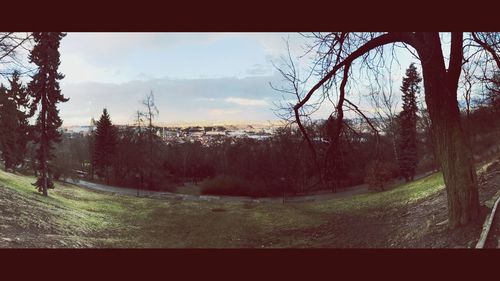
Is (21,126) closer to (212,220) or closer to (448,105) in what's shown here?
(212,220)

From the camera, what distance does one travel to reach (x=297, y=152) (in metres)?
6.11

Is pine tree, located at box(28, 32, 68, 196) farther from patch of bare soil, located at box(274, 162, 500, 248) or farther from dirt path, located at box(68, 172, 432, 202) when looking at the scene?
patch of bare soil, located at box(274, 162, 500, 248)

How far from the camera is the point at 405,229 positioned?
228 inches

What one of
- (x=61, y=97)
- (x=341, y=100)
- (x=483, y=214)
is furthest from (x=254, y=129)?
(x=61, y=97)

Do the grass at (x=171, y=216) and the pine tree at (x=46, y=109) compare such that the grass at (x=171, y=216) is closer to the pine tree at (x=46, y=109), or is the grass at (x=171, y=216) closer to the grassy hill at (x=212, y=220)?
the grassy hill at (x=212, y=220)

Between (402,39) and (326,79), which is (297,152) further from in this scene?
(402,39)

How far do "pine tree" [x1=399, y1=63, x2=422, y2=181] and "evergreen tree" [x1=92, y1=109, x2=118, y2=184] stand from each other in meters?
9.31

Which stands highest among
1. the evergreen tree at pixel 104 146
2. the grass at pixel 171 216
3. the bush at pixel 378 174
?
the evergreen tree at pixel 104 146

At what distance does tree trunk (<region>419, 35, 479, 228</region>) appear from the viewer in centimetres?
422

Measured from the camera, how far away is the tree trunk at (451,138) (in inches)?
166

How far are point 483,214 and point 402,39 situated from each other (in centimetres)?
263

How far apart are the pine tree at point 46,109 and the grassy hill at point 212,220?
2.41 ft

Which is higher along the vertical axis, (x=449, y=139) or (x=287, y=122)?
(x=287, y=122)

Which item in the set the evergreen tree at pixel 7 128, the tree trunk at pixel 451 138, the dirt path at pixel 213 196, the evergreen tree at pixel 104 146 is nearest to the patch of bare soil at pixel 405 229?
the tree trunk at pixel 451 138
